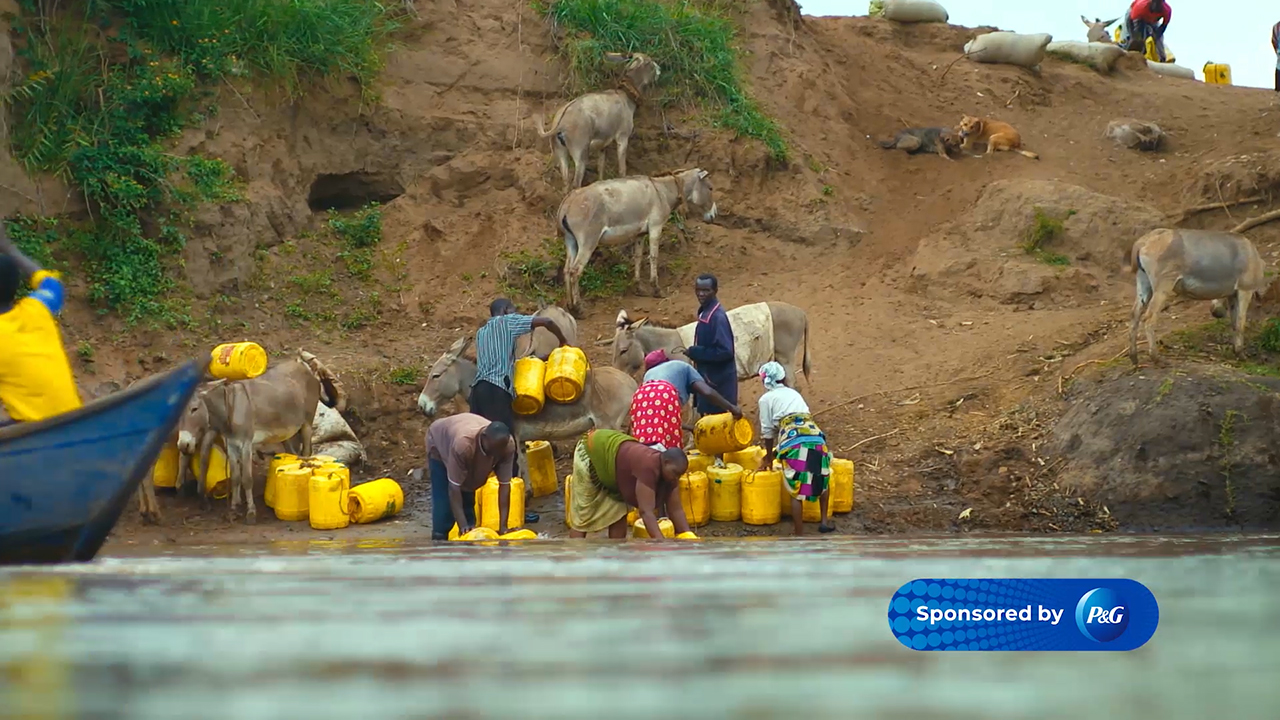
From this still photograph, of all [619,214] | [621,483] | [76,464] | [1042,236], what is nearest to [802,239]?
[1042,236]

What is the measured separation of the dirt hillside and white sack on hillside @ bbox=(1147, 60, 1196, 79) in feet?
12.5

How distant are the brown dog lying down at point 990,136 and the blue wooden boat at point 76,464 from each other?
1582 cm

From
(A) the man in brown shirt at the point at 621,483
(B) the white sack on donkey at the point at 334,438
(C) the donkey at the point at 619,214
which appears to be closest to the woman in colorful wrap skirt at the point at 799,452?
(A) the man in brown shirt at the point at 621,483

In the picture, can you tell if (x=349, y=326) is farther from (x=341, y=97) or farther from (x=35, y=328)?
(x=35, y=328)

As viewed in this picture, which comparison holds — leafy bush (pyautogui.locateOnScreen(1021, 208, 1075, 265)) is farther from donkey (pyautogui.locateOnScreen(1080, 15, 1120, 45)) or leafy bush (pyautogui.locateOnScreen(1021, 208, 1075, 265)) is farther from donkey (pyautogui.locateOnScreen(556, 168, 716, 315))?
donkey (pyautogui.locateOnScreen(1080, 15, 1120, 45))

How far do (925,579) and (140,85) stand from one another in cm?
1439

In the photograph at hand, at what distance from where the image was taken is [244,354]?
32.4 ft

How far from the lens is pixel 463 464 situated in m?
8.92

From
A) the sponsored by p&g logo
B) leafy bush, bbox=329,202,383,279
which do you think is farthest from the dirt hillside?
the sponsored by p&g logo

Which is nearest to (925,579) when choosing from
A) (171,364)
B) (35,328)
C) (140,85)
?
(35,328)

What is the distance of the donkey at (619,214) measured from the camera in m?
15.1

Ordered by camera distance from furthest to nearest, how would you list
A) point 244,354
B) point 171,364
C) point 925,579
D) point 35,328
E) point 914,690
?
point 171,364, point 244,354, point 35,328, point 925,579, point 914,690

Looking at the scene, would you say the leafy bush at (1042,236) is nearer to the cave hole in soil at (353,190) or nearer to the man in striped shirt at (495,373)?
the man in striped shirt at (495,373)

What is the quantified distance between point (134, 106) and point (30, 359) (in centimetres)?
938
